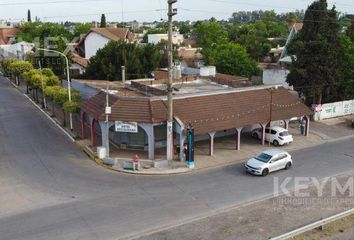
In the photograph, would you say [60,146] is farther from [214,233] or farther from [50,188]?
[214,233]

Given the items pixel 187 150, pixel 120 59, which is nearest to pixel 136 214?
pixel 187 150

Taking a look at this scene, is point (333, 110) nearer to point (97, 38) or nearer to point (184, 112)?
point (184, 112)

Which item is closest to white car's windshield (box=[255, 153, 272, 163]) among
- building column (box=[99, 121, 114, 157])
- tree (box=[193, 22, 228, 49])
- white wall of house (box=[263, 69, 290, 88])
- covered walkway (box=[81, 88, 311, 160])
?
covered walkway (box=[81, 88, 311, 160])

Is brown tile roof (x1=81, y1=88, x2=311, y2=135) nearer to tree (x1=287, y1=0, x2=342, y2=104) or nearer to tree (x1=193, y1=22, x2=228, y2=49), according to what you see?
tree (x1=287, y1=0, x2=342, y2=104)

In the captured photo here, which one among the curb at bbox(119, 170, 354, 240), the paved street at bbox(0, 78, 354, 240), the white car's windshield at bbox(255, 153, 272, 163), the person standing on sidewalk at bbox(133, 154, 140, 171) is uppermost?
the white car's windshield at bbox(255, 153, 272, 163)

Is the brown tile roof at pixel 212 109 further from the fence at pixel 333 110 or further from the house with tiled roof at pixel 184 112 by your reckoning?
the fence at pixel 333 110
